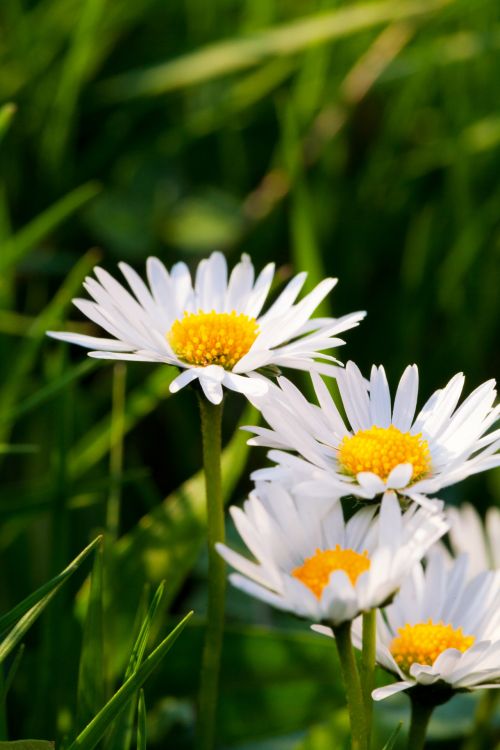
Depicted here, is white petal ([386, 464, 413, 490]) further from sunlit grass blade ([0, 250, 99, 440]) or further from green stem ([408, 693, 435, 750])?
sunlit grass blade ([0, 250, 99, 440])

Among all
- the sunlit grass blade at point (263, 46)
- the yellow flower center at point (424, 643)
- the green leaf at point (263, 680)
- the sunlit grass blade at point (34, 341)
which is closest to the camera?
the yellow flower center at point (424, 643)

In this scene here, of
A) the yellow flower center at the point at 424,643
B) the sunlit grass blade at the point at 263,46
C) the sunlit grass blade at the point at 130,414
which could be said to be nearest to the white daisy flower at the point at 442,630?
the yellow flower center at the point at 424,643

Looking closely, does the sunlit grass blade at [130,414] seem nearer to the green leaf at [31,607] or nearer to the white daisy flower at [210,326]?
the white daisy flower at [210,326]

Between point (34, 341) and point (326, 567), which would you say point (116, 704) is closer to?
point (326, 567)

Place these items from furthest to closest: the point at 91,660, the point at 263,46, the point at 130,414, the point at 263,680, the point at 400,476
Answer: the point at 263,46 < the point at 130,414 < the point at 263,680 < the point at 91,660 < the point at 400,476

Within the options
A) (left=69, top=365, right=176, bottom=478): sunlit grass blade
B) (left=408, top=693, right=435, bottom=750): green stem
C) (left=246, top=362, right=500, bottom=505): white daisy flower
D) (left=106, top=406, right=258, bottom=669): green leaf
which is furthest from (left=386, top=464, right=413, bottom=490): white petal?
(left=69, top=365, right=176, bottom=478): sunlit grass blade

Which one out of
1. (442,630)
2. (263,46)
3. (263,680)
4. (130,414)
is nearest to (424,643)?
(442,630)
